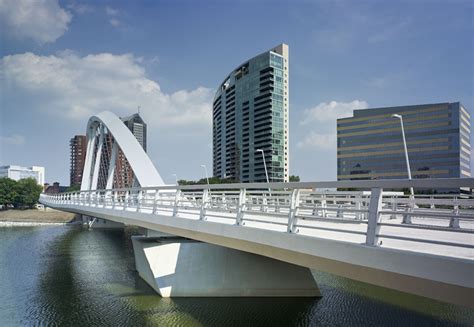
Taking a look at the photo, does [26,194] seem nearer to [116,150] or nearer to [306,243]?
[116,150]

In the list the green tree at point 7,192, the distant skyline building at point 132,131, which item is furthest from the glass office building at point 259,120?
the green tree at point 7,192

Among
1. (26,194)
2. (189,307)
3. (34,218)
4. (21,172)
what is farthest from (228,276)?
(21,172)

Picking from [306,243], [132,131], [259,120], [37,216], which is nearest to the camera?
[306,243]

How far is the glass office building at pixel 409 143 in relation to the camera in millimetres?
88750

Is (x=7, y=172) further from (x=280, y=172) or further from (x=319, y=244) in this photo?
(x=319, y=244)

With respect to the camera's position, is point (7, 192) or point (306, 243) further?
point (7, 192)

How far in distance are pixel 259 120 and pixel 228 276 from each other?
10583cm

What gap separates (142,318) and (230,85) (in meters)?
126

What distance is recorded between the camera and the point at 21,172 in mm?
169250

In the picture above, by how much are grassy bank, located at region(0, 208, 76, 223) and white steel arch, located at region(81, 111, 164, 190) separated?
64.0ft

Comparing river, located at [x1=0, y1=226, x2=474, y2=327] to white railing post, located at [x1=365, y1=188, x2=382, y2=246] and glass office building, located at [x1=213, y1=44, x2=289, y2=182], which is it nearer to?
white railing post, located at [x1=365, y1=188, x2=382, y2=246]

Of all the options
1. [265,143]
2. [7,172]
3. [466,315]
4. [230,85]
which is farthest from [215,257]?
[7,172]

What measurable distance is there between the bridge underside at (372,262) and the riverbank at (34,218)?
61.5 meters

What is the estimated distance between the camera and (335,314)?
13.5 m
